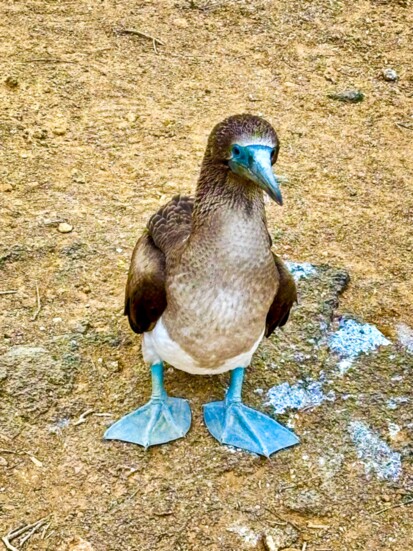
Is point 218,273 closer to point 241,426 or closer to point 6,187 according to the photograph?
point 241,426

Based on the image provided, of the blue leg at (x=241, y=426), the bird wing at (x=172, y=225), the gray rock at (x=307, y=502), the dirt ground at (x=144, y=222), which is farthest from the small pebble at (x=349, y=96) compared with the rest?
the gray rock at (x=307, y=502)

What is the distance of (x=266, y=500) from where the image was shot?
390cm

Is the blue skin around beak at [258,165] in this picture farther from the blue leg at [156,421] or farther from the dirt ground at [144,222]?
the dirt ground at [144,222]

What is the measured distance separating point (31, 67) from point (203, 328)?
13.8 ft

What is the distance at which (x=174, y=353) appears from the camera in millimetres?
3979

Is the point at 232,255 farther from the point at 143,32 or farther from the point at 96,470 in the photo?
the point at 143,32

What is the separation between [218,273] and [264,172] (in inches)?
22.3

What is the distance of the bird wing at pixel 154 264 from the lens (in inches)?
153

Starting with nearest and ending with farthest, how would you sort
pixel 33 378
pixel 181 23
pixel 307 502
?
pixel 307 502, pixel 33 378, pixel 181 23

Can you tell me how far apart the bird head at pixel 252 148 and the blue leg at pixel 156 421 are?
49.9 inches

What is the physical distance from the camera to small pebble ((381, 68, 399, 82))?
24.8 feet

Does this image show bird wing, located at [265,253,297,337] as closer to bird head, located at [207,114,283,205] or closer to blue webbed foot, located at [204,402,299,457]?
blue webbed foot, located at [204,402,299,457]

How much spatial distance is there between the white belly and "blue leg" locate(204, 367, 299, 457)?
0.71 feet

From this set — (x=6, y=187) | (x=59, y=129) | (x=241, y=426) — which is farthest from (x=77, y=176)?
(x=241, y=426)
